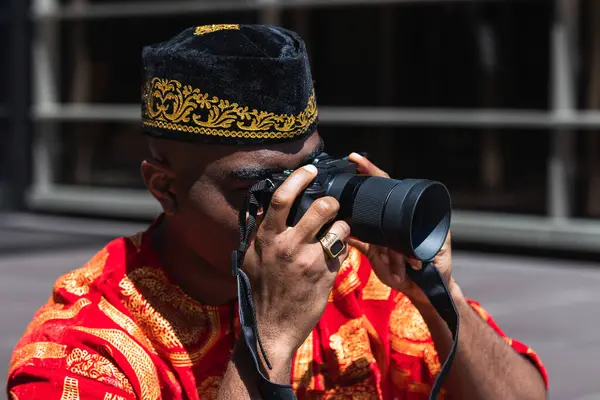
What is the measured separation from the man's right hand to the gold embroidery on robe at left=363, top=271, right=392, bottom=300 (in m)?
0.43

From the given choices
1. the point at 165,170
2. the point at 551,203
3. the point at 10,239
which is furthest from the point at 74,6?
the point at 165,170

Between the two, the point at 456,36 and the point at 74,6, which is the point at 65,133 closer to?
the point at 74,6

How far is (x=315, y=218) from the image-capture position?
208cm

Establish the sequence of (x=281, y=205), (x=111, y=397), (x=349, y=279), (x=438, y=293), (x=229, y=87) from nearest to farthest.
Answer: (x=281, y=205), (x=111, y=397), (x=229, y=87), (x=438, y=293), (x=349, y=279)

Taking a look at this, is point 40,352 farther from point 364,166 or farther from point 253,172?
point 364,166

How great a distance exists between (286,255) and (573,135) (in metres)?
6.33

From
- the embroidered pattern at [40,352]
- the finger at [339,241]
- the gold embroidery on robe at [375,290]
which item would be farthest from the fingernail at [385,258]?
the embroidered pattern at [40,352]

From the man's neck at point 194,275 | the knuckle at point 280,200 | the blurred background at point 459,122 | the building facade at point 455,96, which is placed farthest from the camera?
the building facade at point 455,96

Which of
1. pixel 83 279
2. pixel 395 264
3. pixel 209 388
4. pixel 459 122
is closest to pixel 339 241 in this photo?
pixel 395 264

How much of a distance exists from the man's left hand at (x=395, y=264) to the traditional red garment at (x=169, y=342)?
92 mm

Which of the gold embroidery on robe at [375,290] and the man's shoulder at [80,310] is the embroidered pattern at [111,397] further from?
the gold embroidery on robe at [375,290]

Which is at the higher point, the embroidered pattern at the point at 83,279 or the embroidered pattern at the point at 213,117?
the embroidered pattern at the point at 213,117

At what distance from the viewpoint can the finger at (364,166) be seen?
96.0 inches

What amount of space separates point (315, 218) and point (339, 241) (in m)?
0.07
